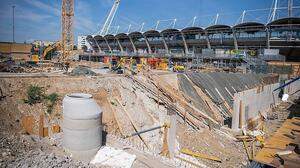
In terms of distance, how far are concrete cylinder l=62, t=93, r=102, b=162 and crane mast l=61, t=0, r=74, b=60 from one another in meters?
33.4

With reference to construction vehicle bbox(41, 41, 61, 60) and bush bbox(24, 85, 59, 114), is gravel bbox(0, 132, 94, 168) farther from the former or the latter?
construction vehicle bbox(41, 41, 61, 60)

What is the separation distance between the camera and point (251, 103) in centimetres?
2000

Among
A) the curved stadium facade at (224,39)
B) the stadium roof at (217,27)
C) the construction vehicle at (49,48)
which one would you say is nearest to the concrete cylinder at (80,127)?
the construction vehicle at (49,48)

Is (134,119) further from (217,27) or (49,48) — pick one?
(217,27)

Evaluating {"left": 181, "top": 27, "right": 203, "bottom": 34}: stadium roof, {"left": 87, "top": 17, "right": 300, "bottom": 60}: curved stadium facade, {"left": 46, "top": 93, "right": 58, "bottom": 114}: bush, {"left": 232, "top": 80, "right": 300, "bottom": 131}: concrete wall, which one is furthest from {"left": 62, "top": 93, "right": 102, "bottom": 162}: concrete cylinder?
{"left": 181, "top": 27, "right": 203, "bottom": 34}: stadium roof

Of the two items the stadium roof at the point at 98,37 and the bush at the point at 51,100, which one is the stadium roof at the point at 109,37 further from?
the bush at the point at 51,100

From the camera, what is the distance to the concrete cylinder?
8461 mm

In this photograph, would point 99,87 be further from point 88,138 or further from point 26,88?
point 88,138

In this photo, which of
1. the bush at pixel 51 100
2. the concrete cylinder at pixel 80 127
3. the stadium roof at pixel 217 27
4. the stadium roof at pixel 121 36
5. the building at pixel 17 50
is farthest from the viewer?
the stadium roof at pixel 121 36

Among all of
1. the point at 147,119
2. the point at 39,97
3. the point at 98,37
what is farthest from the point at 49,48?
the point at 98,37

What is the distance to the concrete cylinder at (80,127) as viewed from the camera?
846 centimetres

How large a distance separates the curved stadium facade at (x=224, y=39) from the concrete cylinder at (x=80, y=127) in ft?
140

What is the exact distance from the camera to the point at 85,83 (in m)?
19.2

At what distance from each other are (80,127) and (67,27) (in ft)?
117
